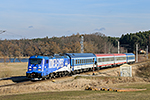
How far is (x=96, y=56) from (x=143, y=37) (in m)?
112

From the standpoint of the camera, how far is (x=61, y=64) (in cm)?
3381

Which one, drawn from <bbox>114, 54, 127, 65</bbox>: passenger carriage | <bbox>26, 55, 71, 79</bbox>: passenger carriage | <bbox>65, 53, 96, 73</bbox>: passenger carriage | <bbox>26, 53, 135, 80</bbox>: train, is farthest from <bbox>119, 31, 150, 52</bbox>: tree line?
<bbox>26, 55, 71, 79</bbox>: passenger carriage

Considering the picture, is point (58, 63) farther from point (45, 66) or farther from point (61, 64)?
point (45, 66)

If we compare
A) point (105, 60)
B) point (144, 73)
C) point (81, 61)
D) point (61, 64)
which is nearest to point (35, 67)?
point (61, 64)

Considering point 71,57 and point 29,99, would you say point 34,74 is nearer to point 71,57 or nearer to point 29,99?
point 71,57

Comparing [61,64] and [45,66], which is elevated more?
[61,64]

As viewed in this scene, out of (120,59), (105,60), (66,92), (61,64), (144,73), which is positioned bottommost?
(144,73)

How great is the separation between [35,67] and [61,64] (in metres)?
6.00

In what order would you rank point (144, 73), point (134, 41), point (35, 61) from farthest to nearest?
point (134, 41), point (144, 73), point (35, 61)

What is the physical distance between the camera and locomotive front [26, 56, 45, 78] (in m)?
28.4

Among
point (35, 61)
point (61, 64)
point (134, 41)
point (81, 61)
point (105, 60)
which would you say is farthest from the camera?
point (134, 41)

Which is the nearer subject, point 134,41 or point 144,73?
point 144,73

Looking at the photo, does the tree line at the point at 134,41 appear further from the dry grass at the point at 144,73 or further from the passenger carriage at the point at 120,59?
the dry grass at the point at 144,73

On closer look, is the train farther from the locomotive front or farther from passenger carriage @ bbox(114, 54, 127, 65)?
passenger carriage @ bbox(114, 54, 127, 65)
